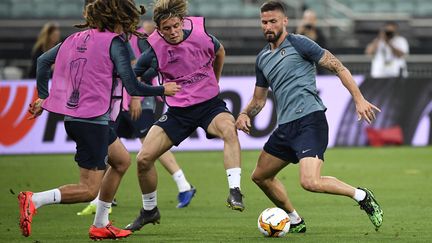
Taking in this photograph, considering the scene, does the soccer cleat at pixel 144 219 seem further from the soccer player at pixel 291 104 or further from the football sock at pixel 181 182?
the football sock at pixel 181 182

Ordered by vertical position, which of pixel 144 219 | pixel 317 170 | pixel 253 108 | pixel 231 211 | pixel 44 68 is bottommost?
pixel 231 211

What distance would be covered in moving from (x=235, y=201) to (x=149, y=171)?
1.11 m

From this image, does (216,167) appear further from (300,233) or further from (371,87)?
(300,233)

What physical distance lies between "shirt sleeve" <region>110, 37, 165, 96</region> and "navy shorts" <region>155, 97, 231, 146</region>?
1.37 m

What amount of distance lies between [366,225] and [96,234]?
2.97 m

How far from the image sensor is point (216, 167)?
63.5ft

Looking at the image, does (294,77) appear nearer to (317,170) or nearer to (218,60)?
(317,170)

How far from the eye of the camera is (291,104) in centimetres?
1094

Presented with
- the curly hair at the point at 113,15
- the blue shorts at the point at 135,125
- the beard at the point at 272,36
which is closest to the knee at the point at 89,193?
the curly hair at the point at 113,15

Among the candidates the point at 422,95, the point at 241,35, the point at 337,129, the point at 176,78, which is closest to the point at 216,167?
the point at 337,129

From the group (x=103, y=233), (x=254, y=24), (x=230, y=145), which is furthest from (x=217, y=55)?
(x=254, y=24)

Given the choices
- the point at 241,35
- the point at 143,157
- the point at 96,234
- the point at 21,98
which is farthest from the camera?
the point at 241,35

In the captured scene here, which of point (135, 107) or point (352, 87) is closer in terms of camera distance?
point (352, 87)

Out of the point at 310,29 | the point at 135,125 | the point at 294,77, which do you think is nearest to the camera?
the point at 294,77
